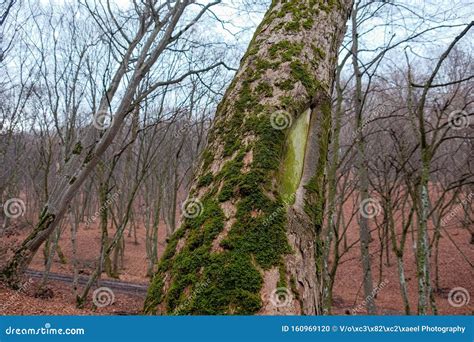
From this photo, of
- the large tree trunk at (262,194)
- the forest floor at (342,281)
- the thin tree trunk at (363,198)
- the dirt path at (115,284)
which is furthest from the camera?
the dirt path at (115,284)

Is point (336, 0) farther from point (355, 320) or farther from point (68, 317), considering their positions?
point (68, 317)

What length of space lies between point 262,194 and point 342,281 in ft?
54.7

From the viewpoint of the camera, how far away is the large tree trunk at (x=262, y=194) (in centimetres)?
127

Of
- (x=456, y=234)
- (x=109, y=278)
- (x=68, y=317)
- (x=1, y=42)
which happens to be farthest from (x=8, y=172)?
(x=456, y=234)

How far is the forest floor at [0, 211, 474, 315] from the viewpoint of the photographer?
26.9ft

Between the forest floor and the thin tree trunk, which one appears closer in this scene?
the thin tree trunk

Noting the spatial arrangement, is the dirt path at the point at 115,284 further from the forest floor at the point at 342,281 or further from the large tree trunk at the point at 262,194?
the large tree trunk at the point at 262,194

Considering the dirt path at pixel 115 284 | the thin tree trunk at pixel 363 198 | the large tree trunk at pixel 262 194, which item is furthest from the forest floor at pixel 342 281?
the large tree trunk at pixel 262 194

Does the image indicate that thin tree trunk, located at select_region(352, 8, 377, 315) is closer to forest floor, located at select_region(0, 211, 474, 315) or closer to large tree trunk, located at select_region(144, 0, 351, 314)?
forest floor, located at select_region(0, 211, 474, 315)

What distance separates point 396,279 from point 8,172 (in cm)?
1916

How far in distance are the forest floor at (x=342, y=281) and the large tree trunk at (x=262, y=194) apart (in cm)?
642

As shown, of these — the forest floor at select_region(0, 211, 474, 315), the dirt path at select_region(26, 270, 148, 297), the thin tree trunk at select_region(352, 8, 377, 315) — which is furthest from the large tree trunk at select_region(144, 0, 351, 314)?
the dirt path at select_region(26, 270, 148, 297)

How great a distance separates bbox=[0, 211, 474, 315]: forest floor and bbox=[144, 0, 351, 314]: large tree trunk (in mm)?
6420

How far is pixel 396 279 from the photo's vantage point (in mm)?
16047
